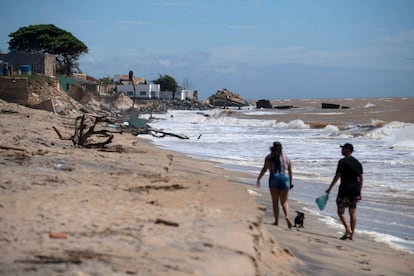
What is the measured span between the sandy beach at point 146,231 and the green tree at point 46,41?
48.4m

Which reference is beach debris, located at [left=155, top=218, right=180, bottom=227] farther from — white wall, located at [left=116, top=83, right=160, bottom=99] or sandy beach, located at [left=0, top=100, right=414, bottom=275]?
white wall, located at [left=116, top=83, right=160, bottom=99]

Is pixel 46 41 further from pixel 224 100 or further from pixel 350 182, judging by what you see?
pixel 224 100

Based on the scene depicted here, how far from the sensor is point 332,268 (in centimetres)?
645

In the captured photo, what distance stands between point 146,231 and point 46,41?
54.3 metres

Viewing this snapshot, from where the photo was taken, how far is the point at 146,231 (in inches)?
204

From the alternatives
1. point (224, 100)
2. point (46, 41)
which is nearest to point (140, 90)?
point (224, 100)

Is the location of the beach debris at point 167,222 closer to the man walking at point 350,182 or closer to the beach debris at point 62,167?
the man walking at point 350,182

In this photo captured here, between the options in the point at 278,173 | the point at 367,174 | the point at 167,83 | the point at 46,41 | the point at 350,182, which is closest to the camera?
the point at 278,173

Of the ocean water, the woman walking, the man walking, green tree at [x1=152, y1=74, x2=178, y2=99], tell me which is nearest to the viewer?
the woman walking

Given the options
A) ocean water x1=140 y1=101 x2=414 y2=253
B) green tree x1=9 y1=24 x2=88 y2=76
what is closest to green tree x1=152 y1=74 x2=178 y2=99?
green tree x1=9 y1=24 x2=88 y2=76

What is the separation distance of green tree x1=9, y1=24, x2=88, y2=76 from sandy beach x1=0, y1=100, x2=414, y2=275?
159ft

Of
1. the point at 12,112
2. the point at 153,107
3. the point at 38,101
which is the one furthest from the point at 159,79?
the point at 12,112

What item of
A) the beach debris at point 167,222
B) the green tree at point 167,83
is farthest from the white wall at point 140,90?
the beach debris at point 167,222

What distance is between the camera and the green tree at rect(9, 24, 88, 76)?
5619 centimetres
